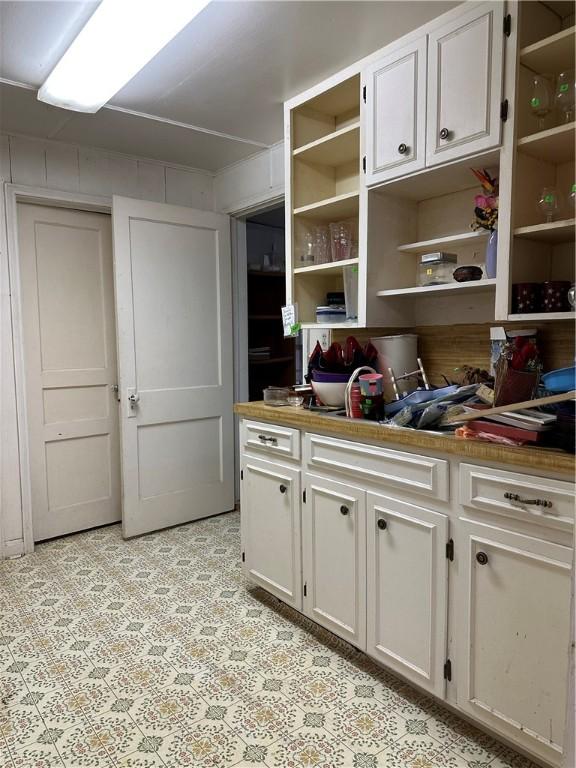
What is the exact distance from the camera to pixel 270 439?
89.2 inches

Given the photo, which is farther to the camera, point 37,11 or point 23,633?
point 23,633

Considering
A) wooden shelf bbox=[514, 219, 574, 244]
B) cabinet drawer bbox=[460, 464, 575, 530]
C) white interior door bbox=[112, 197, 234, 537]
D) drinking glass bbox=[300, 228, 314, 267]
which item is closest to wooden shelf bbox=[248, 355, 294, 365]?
white interior door bbox=[112, 197, 234, 537]

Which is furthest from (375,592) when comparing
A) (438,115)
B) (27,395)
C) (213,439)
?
(27,395)

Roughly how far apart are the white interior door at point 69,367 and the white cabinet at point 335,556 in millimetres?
1885

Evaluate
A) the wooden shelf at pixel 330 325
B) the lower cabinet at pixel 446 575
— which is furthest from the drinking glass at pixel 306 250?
the lower cabinet at pixel 446 575

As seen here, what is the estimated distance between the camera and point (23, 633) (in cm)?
225

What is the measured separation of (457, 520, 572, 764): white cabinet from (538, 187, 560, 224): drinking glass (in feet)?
3.45

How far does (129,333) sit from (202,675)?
200cm

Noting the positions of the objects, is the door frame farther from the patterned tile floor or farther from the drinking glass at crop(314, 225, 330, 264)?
the drinking glass at crop(314, 225, 330, 264)

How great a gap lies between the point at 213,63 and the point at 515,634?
7.89 feet

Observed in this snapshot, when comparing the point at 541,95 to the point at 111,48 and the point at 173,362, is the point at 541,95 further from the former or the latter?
the point at 173,362

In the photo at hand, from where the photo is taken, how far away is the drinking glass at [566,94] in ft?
5.26

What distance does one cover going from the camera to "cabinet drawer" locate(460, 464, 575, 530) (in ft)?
4.37

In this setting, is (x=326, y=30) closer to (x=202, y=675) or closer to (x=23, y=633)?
(x=202, y=675)
